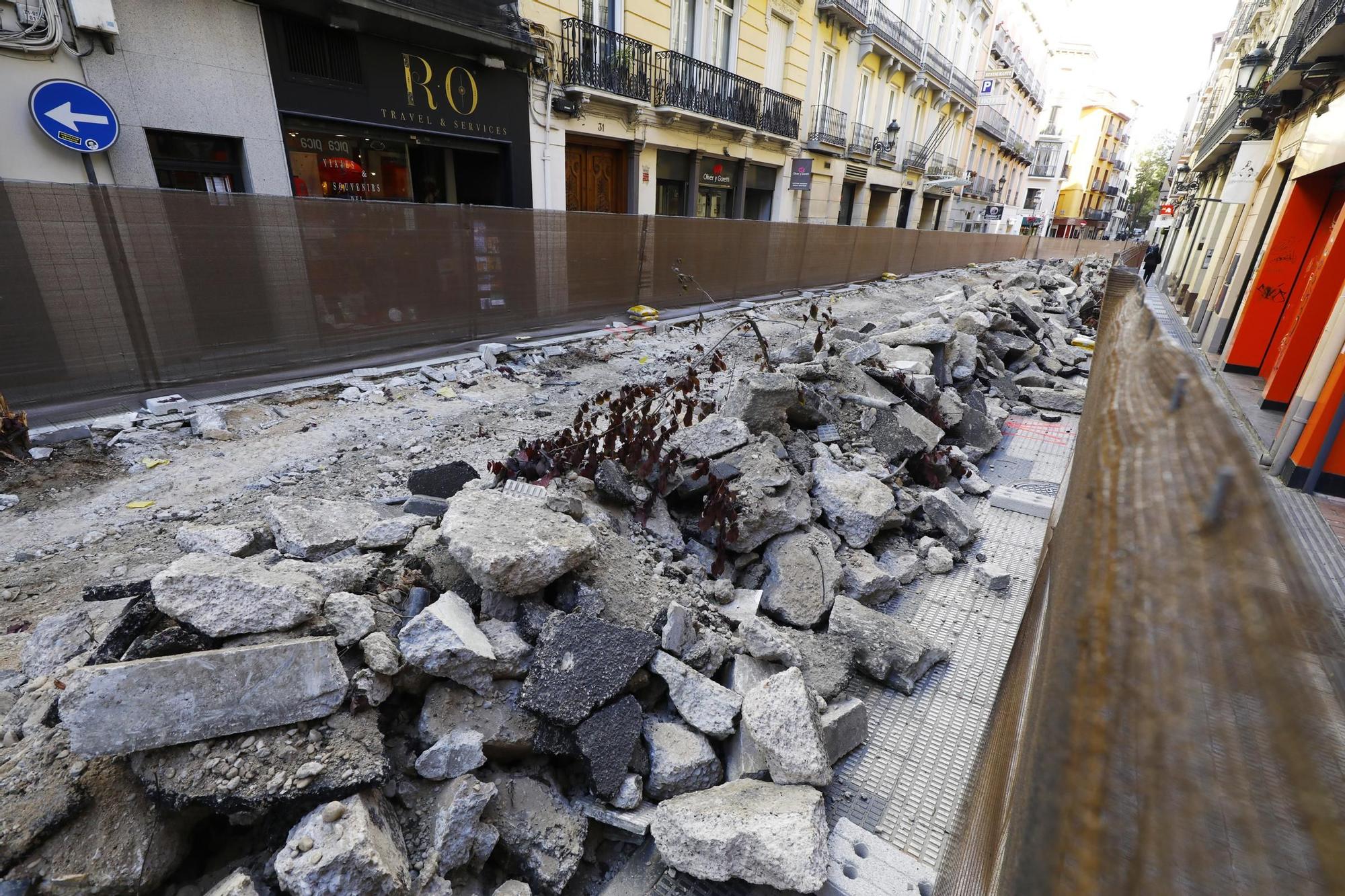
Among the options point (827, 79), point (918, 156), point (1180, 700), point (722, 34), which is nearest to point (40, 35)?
point (1180, 700)

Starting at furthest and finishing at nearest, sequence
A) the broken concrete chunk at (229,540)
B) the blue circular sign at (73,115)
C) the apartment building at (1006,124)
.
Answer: the apartment building at (1006,124)
the blue circular sign at (73,115)
the broken concrete chunk at (229,540)

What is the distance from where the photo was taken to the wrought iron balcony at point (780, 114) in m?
15.6

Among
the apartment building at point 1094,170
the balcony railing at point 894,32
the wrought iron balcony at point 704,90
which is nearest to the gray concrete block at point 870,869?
the wrought iron balcony at point 704,90

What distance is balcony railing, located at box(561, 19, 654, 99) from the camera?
10.8m

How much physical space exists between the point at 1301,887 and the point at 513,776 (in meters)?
1.96

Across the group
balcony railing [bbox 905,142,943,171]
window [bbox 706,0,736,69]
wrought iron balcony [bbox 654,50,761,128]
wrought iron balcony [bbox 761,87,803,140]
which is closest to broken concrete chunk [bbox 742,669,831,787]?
wrought iron balcony [bbox 654,50,761,128]

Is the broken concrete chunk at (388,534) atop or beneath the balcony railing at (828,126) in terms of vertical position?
beneath

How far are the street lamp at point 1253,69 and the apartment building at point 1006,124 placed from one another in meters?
21.2

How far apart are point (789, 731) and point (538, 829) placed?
84cm

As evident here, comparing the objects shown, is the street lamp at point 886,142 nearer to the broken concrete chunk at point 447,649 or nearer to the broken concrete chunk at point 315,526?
the broken concrete chunk at point 315,526

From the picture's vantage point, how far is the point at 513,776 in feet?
6.32

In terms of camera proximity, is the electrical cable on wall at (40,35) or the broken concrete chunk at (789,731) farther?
the electrical cable on wall at (40,35)

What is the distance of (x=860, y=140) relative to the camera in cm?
2062

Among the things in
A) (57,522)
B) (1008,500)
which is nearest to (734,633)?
(1008,500)
